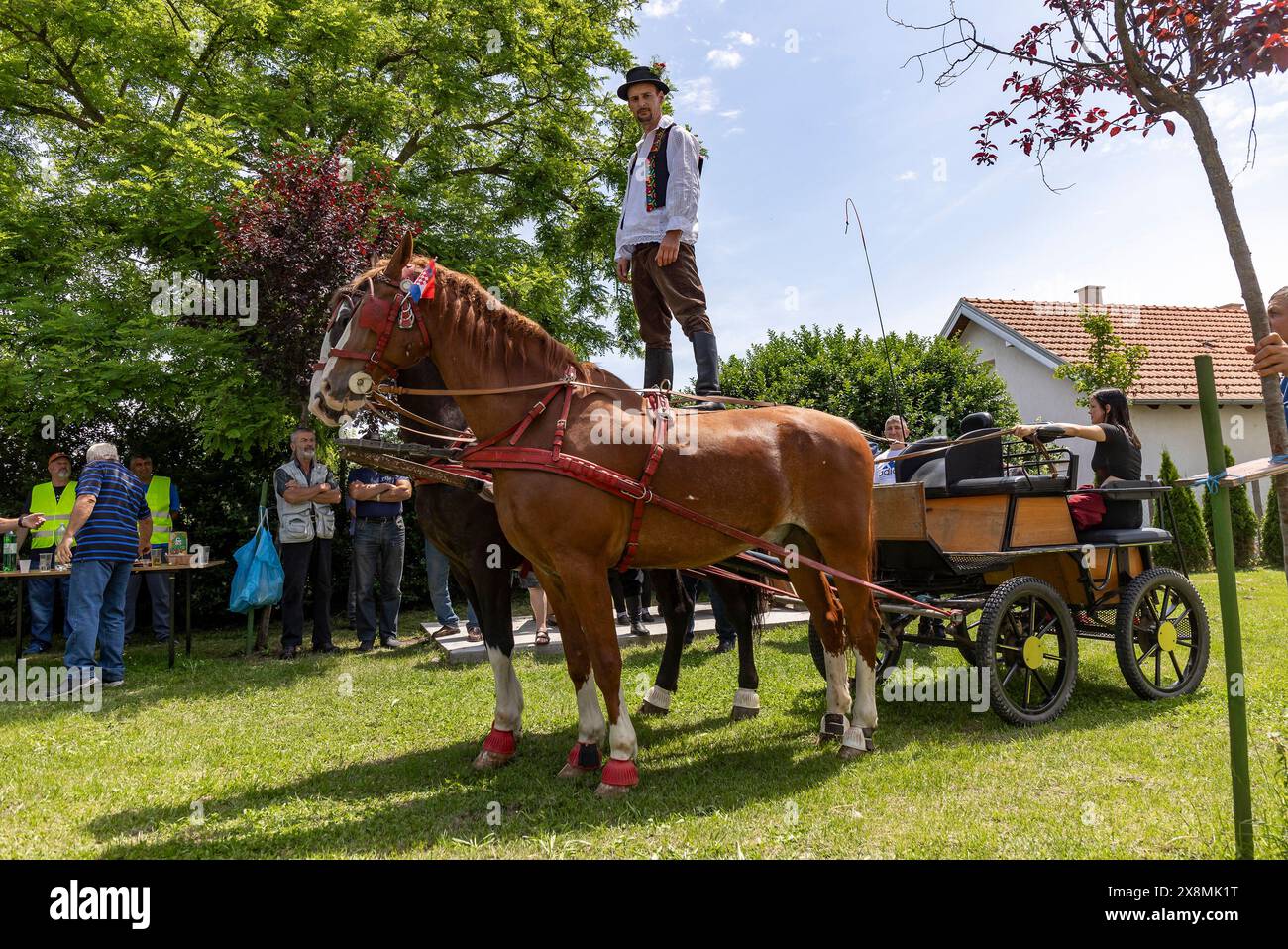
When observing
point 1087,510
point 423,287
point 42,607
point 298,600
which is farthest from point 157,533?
point 1087,510

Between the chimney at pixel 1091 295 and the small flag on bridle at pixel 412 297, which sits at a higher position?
the chimney at pixel 1091 295

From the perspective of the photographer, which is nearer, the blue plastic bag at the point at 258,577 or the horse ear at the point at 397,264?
the horse ear at the point at 397,264

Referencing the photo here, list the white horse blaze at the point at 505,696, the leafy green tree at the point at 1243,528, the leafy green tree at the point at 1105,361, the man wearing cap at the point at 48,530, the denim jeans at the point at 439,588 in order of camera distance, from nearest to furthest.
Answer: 1. the white horse blaze at the point at 505,696
2. the man wearing cap at the point at 48,530
3. the denim jeans at the point at 439,588
4. the leafy green tree at the point at 1105,361
5. the leafy green tree at the point at 1243,528

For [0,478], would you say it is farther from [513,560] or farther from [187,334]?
[513,560]

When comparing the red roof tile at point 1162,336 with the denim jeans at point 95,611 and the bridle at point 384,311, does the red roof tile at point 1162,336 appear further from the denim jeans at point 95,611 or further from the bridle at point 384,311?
the denim jeans at point 95,611

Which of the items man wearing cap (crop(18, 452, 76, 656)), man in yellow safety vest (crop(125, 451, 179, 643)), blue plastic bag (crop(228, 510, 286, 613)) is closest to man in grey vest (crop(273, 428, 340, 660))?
blue plastic bag (crop(228, 510, 286, 613))

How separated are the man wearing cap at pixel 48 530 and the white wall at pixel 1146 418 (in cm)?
1832

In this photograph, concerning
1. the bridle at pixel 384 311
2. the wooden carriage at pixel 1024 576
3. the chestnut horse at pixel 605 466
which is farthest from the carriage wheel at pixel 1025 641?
the bridle at pixel 384 311

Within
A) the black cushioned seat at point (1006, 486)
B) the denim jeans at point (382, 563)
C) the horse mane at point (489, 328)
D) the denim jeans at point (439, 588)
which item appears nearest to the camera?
the horse mane at point (489, 328)

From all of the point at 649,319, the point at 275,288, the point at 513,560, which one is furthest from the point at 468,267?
the point at 513,560

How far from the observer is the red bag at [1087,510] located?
5500 mm

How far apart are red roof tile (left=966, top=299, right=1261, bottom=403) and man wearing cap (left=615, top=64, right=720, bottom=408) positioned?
1654 cm

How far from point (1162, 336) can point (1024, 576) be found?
65.9 ft
